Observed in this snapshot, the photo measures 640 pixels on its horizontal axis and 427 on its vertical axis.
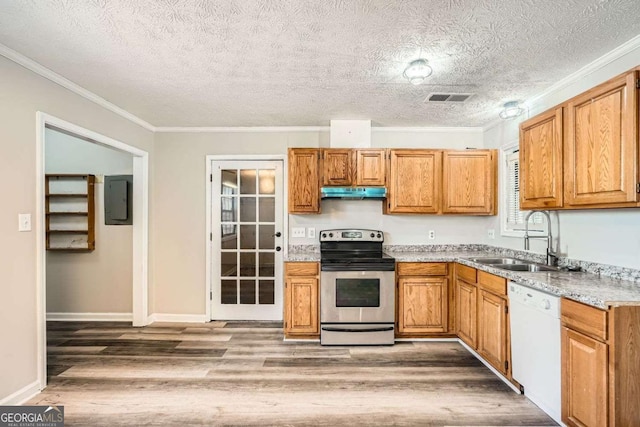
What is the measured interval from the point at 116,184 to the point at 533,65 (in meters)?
4.49

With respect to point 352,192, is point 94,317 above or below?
below

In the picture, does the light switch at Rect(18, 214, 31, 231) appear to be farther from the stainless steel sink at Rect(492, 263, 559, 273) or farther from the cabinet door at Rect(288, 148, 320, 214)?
the stainless steel sink at Rect(492, 263, 559, 273)

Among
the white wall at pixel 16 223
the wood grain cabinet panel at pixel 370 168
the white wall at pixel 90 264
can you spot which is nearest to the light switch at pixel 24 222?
the white wall at pixel 16 223

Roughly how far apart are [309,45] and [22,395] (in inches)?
124

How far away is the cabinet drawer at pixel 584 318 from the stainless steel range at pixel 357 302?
1.53m

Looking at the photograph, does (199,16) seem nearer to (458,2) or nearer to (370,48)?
(370,48)

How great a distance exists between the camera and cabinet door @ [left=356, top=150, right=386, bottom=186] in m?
3.48

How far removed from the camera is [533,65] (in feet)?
7.43

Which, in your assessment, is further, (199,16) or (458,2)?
(199,16)

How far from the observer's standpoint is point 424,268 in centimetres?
322

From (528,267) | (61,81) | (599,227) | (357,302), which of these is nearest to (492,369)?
(528,267)

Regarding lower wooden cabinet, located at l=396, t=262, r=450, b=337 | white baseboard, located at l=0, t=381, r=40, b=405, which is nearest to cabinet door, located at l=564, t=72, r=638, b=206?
lower wooden cabinet, located at l=396, t=262, r=450, b=337

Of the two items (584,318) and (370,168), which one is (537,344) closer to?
(584,318)

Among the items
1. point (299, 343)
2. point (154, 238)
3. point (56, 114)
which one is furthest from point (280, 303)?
point (56, 114)
